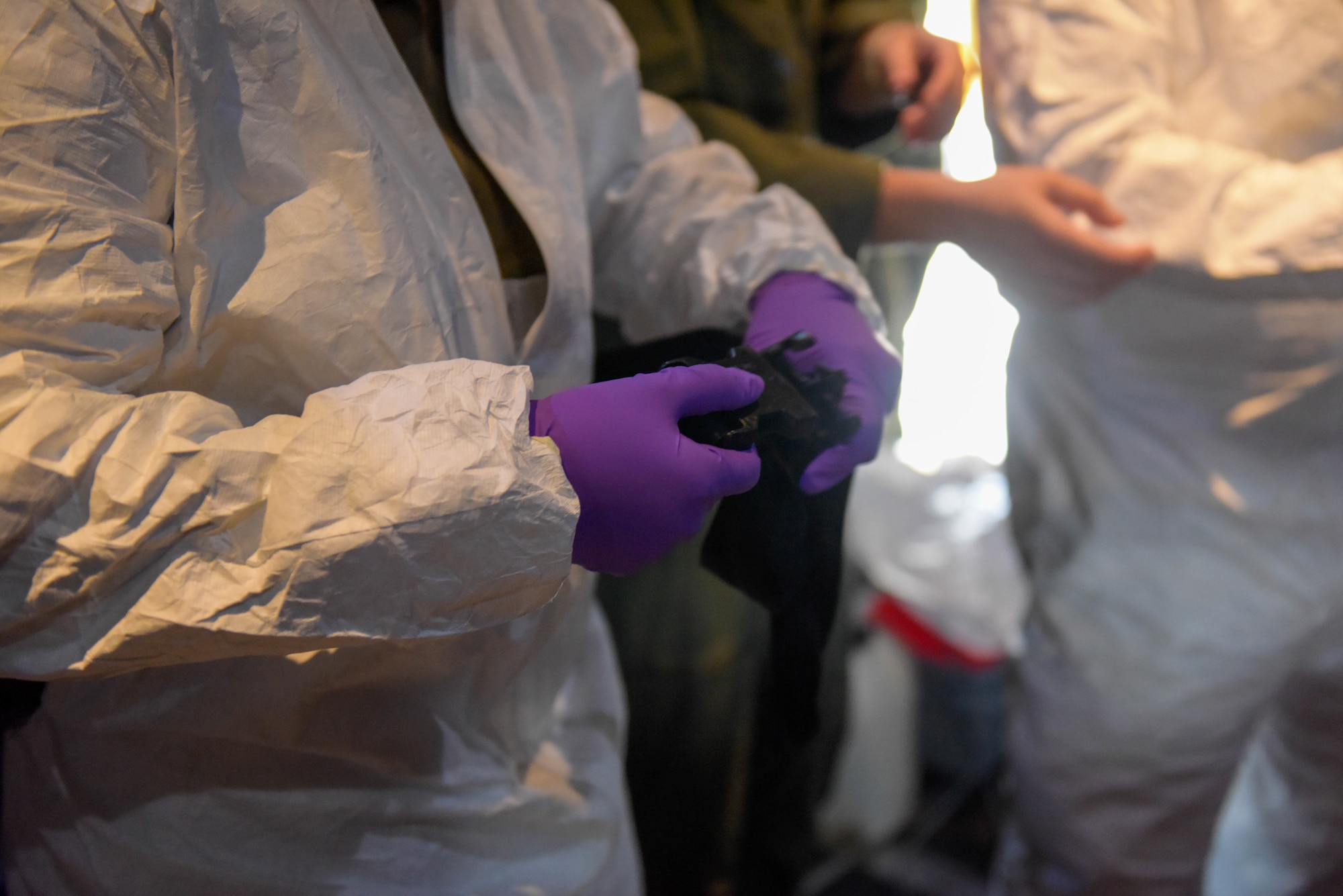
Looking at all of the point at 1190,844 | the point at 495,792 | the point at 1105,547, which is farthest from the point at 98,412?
the point at 1190,844

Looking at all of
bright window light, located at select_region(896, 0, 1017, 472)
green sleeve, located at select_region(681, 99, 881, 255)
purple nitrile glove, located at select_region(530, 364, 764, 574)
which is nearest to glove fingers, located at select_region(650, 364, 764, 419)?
purple nitrile glove, located at select_region(530, 364, 764, 574)

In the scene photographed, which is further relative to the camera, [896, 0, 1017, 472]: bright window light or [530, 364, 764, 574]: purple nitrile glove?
[896, 0, 1017, 472]: bright window light

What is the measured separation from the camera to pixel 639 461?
16.9 inches

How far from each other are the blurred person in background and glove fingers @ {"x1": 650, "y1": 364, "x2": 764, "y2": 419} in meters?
0.21

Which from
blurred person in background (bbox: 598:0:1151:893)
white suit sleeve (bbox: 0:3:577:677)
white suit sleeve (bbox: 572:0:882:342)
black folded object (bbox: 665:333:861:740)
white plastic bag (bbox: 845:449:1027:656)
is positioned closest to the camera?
white suit sleeve (bbox: 0:3:577:677)

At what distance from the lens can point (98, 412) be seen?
372 mm

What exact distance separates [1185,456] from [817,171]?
0.45m

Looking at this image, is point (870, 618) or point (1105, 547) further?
point (870, 618)

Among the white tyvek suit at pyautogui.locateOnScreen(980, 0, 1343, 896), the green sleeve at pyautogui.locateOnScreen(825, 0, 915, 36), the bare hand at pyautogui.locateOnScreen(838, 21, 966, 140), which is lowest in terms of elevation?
the white tyvek suit at pyautogui.locateOnScreen(980, 0, 1343, 896)

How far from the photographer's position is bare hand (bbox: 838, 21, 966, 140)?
2.83 feet

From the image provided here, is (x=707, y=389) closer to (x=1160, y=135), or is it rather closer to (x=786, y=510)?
(x=786, y=510)

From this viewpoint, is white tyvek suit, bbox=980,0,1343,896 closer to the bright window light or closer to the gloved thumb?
the bright window light

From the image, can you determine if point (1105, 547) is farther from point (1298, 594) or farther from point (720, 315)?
point (720, 315)

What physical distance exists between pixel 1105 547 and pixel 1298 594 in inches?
6.5
